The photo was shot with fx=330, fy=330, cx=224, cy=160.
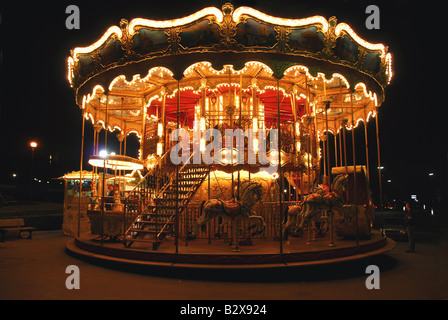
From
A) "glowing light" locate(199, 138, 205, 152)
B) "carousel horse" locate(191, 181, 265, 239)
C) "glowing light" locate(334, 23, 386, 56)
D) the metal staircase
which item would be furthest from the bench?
"glowing light" locate(334, 23, 386, 56)

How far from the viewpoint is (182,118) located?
51.6ft

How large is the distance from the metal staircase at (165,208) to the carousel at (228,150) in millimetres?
58

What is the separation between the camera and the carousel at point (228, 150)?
8.12 metres

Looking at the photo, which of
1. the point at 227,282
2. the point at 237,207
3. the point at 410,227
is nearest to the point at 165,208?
the point at 237,207

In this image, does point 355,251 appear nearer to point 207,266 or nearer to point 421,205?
point 207,266

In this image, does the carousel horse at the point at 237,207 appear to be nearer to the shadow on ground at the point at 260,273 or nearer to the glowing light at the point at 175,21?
the shadow on ground at the point at 260,273

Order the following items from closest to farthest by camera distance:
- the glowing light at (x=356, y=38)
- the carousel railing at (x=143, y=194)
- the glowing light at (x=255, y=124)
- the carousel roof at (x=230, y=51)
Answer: the carousel roof at (x=230, y=51) → the glowing light at (x=356, y=38) → the carousel railing at (x=143, y=194) → the glowing light at (x=255, y=124)

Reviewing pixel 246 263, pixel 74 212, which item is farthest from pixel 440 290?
pixel 74 212

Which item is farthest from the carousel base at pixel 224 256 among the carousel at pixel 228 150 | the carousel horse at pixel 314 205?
the carousel horse at pixel 314 205

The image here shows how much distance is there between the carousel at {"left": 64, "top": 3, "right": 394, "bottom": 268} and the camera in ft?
26.6

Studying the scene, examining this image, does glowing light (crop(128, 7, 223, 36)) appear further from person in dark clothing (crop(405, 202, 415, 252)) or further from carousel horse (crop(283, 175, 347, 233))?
person in dark clothing (crop(405, 202, 415, 252))

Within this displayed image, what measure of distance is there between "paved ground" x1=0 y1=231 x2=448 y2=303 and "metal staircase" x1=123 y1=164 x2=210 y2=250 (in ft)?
4.21

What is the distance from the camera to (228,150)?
10.4 meters

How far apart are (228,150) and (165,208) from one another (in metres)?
2.67
